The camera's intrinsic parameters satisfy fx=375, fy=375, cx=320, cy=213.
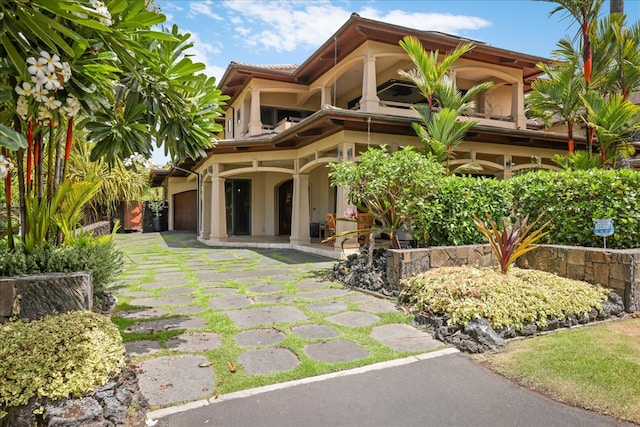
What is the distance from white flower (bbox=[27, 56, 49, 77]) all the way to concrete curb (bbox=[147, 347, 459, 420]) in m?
2.34

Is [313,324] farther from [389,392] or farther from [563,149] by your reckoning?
[563,149]

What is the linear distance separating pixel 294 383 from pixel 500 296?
2.70 metres

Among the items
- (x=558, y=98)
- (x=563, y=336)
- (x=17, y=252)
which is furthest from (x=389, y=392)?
(x=558, y=98)

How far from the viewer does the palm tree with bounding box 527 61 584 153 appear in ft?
28.8

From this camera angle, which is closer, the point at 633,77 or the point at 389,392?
the point at 389,392

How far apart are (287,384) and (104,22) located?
9.36ft

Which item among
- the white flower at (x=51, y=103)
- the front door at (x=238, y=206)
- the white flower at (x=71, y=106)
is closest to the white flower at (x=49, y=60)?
the white flower at (x=51, y=103)

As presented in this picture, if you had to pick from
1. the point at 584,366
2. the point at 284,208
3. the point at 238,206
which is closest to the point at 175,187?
the point at 238,206

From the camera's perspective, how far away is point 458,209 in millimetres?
6594

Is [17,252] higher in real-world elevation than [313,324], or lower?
higher

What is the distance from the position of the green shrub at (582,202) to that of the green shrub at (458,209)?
378 millimetres

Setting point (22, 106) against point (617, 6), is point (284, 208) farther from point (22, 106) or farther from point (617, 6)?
point (22, 106)

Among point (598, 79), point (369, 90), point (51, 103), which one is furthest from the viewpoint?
point (369, 90)

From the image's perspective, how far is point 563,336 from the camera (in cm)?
404
